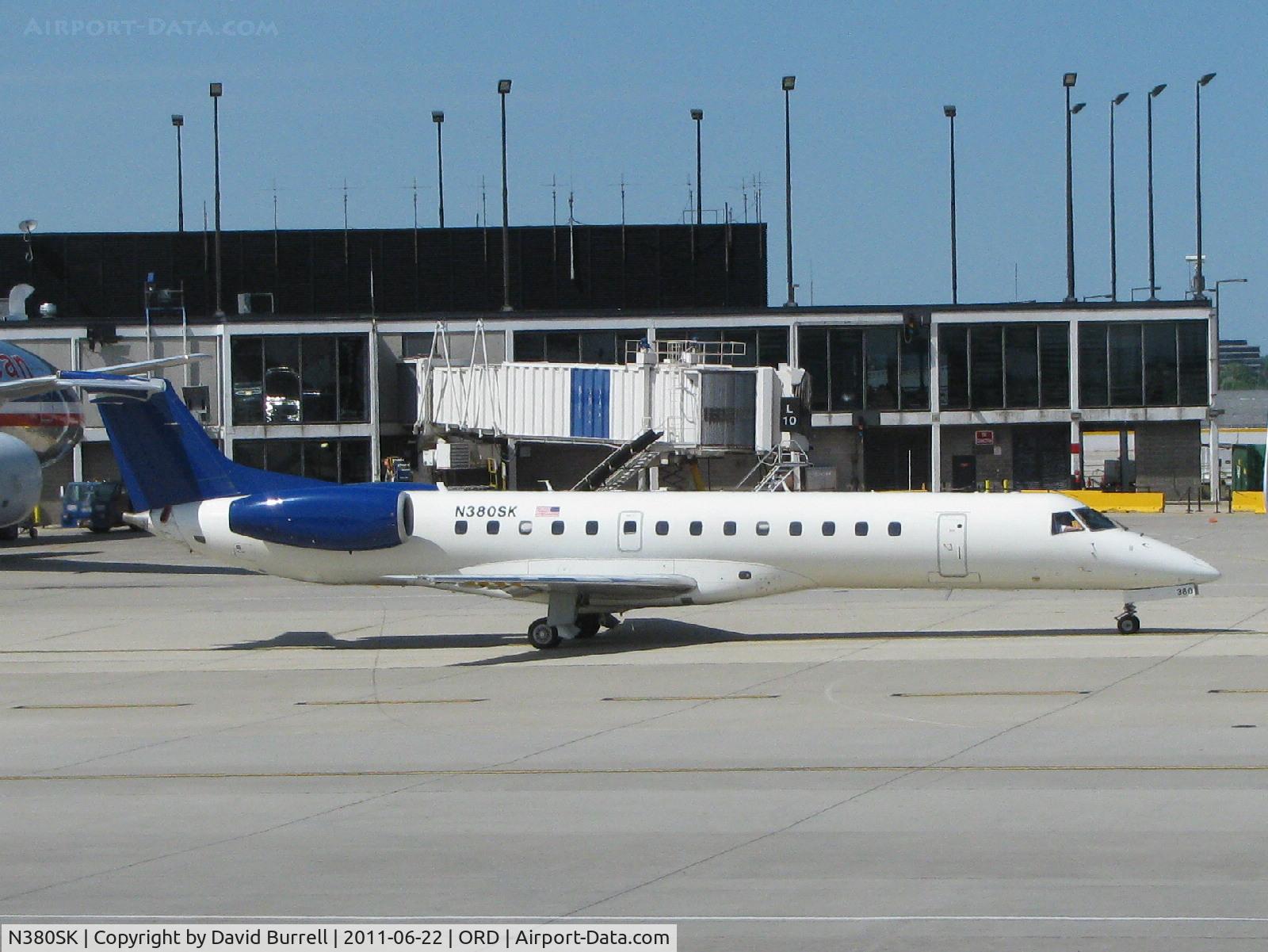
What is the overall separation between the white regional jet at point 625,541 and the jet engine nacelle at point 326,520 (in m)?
0.03

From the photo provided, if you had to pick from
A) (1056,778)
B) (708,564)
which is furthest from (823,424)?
(1056,778)

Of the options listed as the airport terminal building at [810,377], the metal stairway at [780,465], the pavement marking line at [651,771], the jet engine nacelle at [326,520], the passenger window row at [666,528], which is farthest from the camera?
the airport terminal building at [810,377]

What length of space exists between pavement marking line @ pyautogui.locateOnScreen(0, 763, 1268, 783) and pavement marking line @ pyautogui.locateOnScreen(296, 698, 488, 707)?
4430 mm

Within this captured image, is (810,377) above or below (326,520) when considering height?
above

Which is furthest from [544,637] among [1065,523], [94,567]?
[94,567]

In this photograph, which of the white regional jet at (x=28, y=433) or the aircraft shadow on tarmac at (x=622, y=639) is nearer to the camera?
the aircraft shadow on tarmac at (x=622, y=639)

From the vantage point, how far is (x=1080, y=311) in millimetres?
68125

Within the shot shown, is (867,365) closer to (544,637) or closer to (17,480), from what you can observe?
(17,480)

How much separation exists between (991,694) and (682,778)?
6085 mm

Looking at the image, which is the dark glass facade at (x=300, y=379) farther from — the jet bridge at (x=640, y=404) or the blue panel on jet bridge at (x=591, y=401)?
the blue panel on jet bridge at (x=591, y=401)

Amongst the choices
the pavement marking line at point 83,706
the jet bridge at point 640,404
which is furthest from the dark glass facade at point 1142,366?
the pavement marking line at point 83,706

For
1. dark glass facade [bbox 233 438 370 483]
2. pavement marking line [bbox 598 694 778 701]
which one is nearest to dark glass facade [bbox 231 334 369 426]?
dark glass facade [bbox 233 438 370 483]

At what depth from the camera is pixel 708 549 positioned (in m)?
25.9

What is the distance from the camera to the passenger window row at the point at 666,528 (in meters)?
25.6
